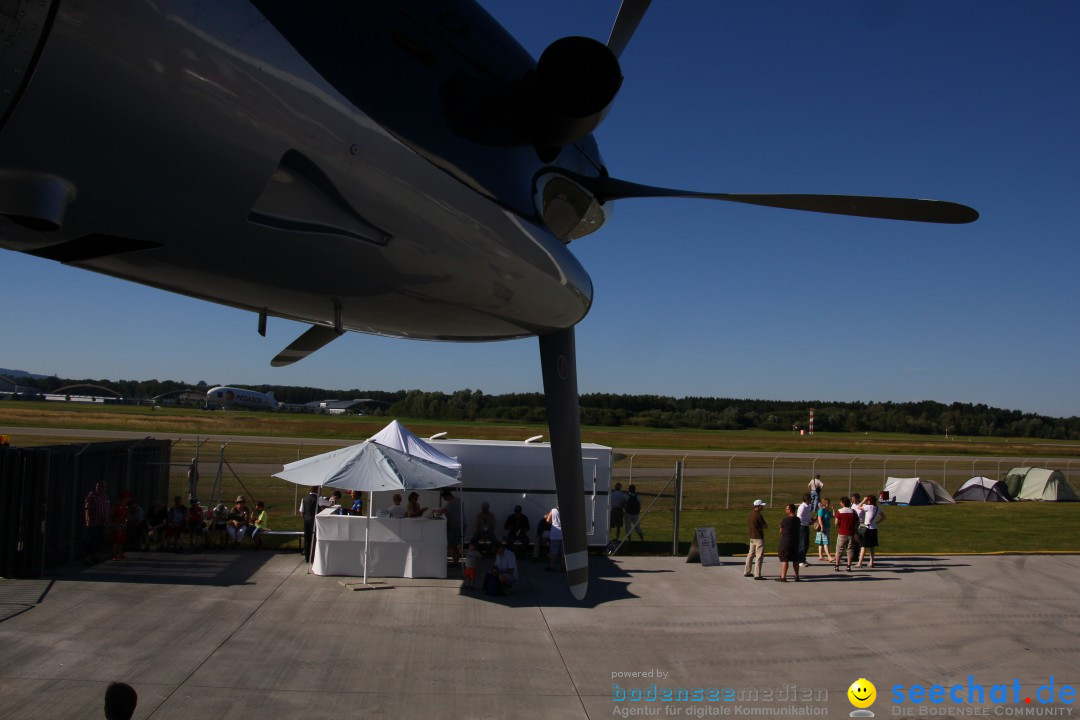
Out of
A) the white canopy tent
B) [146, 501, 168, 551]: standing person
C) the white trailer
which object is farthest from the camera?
the white trailer

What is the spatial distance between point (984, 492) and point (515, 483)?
22087 millimetres

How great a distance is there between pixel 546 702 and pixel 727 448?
1977 inches

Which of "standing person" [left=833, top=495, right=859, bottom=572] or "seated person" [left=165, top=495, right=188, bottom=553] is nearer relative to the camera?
"seated person" [left=165, top=495, right=188, bottom=553]

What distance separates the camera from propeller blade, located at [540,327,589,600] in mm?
5758

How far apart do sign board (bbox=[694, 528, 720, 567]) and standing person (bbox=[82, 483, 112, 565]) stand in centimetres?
1039

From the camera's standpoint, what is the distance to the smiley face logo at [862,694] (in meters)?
7.62

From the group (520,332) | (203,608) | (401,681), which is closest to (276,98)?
(520,332)

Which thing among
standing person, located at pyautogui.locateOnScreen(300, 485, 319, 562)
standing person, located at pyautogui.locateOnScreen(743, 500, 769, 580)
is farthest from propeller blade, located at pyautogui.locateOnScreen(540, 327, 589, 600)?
standing person, located at pyautogui.locateOnScreen(300, 485, 319, 562)

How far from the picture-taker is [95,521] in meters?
12.7

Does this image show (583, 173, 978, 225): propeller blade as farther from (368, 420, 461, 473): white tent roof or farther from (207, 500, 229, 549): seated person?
(207, 500, 229, 549): seated person

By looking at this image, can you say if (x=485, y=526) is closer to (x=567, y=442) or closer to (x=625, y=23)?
(x=567, y=442)

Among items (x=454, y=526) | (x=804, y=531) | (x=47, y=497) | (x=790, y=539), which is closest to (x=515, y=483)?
(x=454, y=526)

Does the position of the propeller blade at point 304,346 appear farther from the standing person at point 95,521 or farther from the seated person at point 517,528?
the seated person at point 517,528

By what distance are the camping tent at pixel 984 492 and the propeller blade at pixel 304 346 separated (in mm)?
28832
